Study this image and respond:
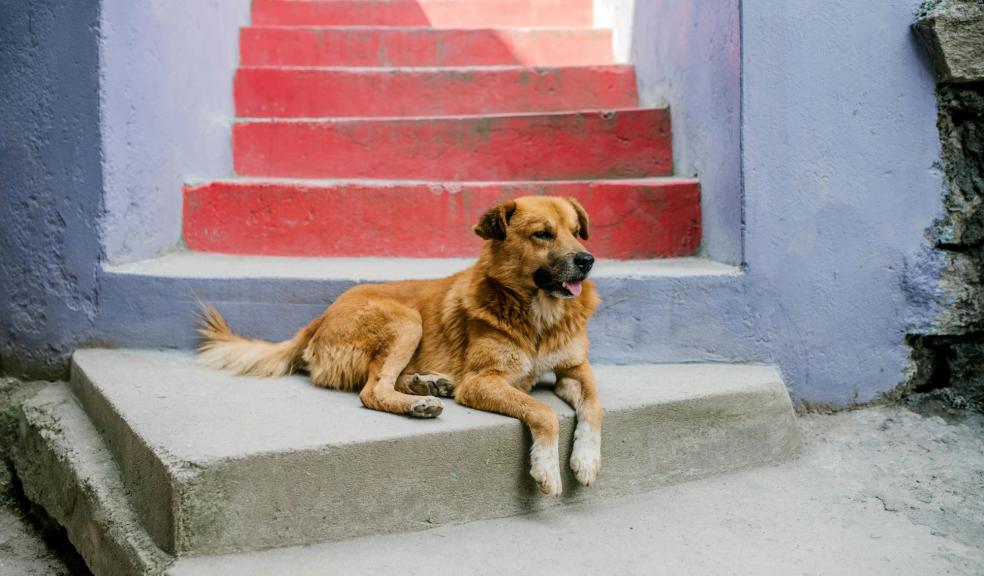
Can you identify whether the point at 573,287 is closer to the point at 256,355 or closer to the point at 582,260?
the point at 582,260

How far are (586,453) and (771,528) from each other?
670mm

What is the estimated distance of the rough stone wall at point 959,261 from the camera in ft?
12.2

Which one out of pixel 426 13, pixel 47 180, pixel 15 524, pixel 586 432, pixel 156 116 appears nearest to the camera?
pixel 586 432

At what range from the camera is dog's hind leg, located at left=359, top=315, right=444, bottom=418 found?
282cm

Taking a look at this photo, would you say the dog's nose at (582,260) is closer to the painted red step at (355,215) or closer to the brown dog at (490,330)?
the brown dog at (490,330)

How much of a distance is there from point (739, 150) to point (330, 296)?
1.94 meters

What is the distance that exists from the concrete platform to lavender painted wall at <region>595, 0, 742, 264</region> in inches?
31.4

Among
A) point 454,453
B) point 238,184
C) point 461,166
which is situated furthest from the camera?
point 461,166

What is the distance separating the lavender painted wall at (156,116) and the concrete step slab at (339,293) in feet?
0.93

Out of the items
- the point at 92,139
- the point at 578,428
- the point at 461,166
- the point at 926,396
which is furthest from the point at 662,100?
the point at 92,139

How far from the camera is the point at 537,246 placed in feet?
10.1

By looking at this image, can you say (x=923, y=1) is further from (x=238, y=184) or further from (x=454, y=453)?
(x=238, y=184)

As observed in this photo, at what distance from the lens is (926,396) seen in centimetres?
374

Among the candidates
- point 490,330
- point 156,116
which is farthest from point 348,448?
point 156,116
